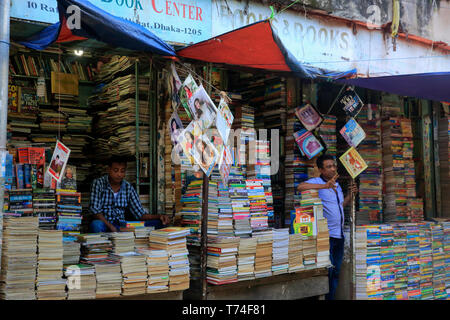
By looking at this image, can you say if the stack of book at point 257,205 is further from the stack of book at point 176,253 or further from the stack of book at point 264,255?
the stack of book at point 176,253

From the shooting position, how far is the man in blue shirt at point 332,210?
5.69 metres

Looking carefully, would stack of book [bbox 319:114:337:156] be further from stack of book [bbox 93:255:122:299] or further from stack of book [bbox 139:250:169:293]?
stack of book [bbox 93:255:122:299]

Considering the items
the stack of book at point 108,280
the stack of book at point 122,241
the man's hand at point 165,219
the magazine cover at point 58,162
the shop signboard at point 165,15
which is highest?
the shop signboard at point 165,15

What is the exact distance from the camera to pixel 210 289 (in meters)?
4.62

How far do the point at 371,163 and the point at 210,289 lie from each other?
3.81 metres

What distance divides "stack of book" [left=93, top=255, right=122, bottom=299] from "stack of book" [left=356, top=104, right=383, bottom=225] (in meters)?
4.31

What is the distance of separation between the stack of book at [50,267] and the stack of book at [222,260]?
139 centimetres

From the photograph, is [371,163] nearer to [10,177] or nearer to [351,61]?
[351,61]

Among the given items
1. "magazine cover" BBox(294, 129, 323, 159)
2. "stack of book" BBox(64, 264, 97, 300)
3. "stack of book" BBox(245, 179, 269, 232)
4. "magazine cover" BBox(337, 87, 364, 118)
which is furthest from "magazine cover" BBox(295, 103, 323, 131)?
"stack of book" BBox(64, 264, 97, 300)

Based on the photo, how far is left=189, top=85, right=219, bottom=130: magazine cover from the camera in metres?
4.35

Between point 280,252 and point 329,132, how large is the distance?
2540mm

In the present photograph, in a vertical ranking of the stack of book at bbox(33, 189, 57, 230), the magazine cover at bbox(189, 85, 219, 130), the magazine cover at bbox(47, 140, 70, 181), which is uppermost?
the magazine cover at bbox(189, 85, 219, 130)

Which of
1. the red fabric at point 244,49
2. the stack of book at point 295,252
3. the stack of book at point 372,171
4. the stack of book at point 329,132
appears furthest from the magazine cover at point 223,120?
the stack of book at point 372,171

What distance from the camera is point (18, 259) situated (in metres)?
3.72
